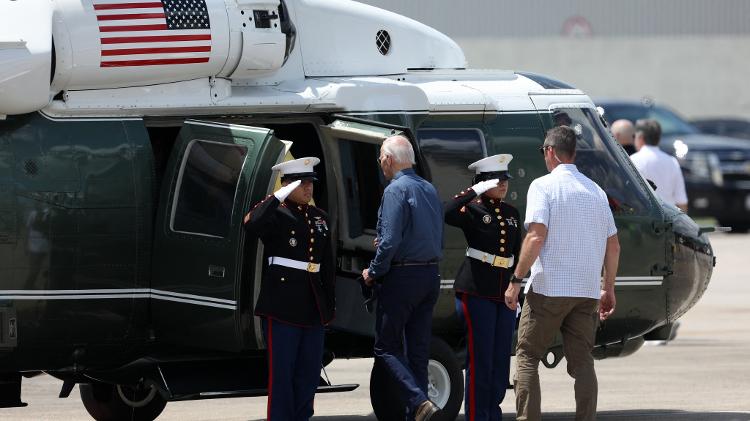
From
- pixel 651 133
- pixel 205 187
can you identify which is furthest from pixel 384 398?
pixel 651 133

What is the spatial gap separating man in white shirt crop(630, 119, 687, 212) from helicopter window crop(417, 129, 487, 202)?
3725 mm

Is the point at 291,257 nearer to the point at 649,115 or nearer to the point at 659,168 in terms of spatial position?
the point at 659,168

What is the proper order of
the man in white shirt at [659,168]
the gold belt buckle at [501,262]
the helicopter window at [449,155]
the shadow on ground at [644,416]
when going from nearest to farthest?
the gold belt buckle at [501,262], the helicopter window at [449,155], the shadow on ground at [644,416], the man in white shirt at [659,168]

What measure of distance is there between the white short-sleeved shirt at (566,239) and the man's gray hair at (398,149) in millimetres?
735

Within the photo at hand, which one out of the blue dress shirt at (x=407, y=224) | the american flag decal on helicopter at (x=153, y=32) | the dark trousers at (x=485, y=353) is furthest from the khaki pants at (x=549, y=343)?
the american flag decal on helicopter at (x=153, y=32)

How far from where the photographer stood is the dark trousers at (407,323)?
8891 mm

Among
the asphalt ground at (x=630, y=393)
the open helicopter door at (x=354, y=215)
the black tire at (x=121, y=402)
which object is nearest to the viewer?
the open helicopter door at (x=354, y=215)

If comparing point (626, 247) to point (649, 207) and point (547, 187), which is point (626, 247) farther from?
point (547, 187)

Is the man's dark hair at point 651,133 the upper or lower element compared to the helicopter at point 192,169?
lower

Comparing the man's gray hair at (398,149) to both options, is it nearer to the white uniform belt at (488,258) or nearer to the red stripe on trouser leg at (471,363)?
the white uniform belt at (488,258)

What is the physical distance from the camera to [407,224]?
8.91 meters

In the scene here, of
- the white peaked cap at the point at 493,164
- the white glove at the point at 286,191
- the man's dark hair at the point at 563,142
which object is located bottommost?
the white peaked cap at the point at 493,164

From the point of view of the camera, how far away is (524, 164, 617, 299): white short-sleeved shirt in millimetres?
8703

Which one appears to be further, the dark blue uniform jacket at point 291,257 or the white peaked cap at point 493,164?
the white peaked cap at point 493,164
